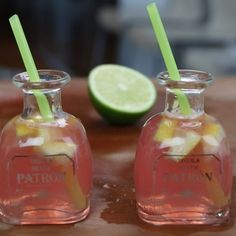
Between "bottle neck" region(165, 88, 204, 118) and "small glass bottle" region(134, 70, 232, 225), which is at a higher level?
"bottle neck" region(165, 88, 204, 118)

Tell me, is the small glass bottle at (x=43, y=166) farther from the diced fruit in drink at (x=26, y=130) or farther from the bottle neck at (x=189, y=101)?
the bottle neck at (x=189, y=101)

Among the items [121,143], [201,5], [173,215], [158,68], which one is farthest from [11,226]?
[201,5]

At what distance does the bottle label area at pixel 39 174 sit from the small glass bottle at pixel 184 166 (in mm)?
83

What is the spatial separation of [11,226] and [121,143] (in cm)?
31

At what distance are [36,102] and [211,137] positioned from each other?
0.19 m

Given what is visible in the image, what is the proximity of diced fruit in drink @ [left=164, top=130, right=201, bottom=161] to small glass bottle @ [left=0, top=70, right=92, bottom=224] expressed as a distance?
93mm

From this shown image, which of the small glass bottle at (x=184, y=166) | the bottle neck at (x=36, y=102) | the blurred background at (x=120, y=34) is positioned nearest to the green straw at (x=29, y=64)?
the bottle neck at (x=36, y=102)

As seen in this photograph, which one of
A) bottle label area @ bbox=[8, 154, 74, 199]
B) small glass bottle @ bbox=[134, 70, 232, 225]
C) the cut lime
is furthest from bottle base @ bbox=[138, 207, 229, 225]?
the cut lime

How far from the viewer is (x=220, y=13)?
9.29 ft

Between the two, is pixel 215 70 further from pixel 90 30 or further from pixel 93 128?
pixel 90 30

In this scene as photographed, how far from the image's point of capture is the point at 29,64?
0.67 metres

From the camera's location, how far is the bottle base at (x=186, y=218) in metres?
0.68

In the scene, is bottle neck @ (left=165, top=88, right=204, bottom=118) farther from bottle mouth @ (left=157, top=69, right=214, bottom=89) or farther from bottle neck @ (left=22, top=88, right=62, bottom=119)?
bottle neck @ (left=22, top=88, right=62, bottom=119)

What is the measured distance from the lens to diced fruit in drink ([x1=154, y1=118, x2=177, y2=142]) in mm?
675
